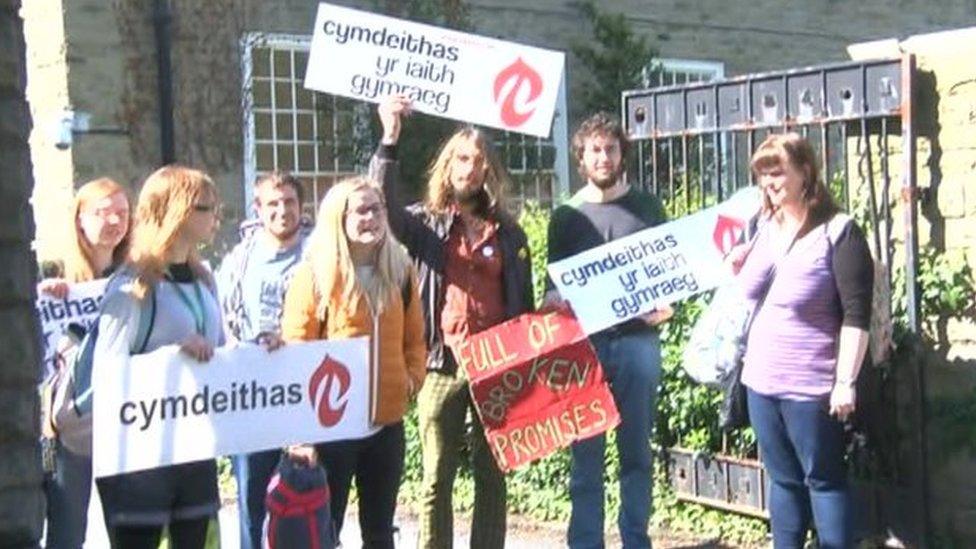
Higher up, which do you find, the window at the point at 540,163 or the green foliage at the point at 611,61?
the green foliage at the point at 611,61

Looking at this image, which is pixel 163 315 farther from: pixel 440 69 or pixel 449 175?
pixel 440 69

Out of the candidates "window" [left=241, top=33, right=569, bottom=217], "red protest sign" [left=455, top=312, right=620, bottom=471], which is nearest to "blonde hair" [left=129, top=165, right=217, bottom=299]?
"red protest sign" [left=455, top=312, right=620, bottom=471]

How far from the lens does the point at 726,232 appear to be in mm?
6750

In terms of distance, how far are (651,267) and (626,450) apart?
74 centimetres

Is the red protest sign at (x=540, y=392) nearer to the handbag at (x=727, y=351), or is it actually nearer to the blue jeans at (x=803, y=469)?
the handbag at (x=727, y=351)

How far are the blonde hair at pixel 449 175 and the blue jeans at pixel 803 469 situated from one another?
47.9 inches

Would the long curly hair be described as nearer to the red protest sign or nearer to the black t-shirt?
the black t-shirt

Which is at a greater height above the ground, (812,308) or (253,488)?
(812,308)

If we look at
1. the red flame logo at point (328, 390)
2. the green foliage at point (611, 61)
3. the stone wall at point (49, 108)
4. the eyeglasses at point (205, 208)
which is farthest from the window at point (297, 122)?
the eyeglasses at point (205, 208)

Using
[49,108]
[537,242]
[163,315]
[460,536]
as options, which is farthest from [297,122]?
[163,315]

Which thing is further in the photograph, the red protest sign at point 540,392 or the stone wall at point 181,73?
the stone wall at point 181,73

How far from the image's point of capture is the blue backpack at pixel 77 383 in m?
5.14

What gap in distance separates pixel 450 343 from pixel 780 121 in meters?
1.86

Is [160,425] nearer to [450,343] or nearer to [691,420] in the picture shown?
[450,343]
